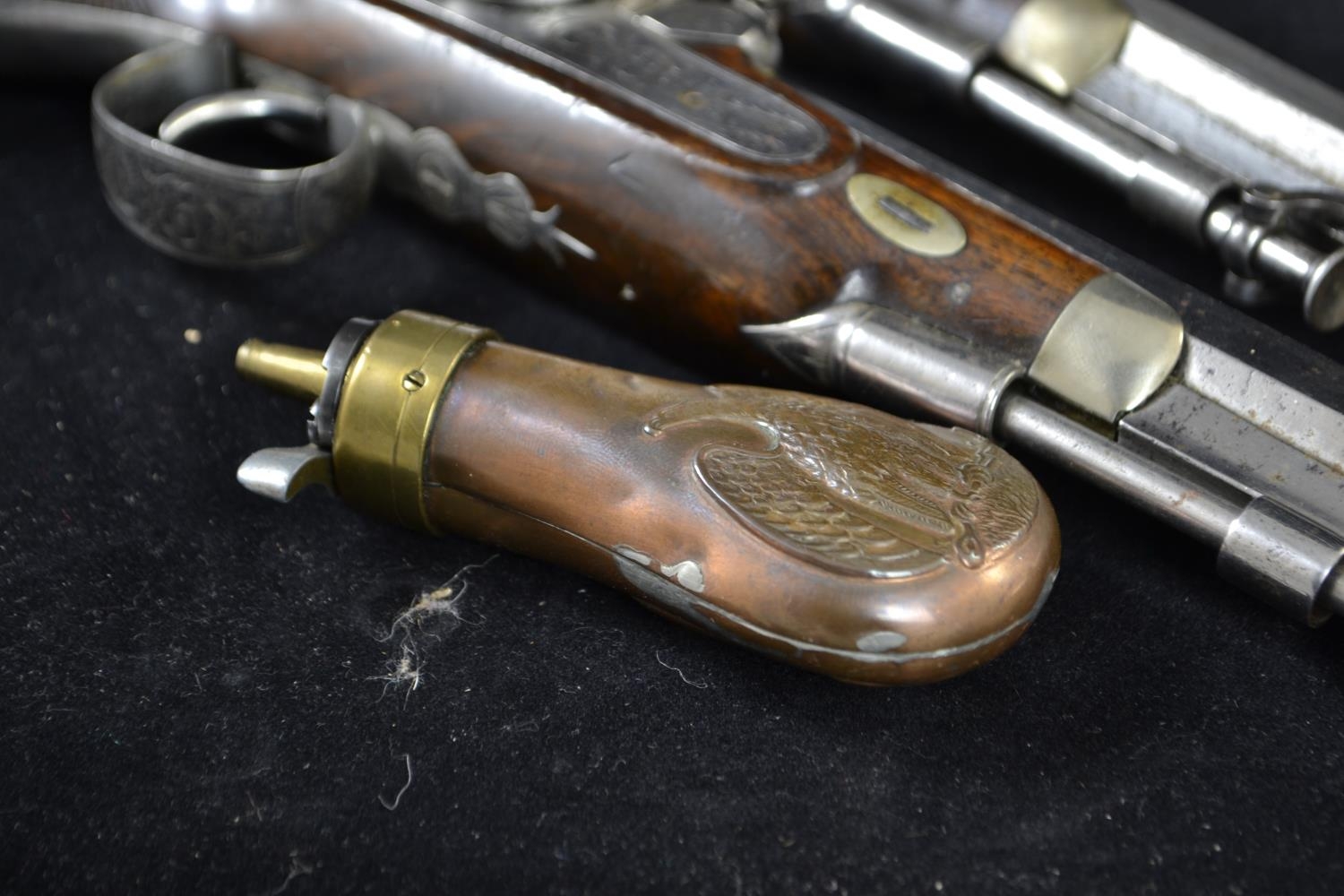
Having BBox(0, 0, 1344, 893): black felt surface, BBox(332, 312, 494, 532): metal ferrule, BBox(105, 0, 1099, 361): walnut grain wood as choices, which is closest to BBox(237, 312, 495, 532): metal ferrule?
BBox(332, 312, 494, 532): metal ferrule

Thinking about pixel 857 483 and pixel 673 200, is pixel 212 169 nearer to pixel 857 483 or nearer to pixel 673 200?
pixel 673 200

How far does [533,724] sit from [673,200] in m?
0.61

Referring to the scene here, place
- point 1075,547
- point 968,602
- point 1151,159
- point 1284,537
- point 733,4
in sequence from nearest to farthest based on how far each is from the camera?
point 968,602 < point 1284,537 < point 1075,547 < point 1151,159 < point 733,4

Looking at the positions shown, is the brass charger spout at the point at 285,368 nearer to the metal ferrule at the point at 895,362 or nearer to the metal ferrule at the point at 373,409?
the metal ferrule at the point at 373,409

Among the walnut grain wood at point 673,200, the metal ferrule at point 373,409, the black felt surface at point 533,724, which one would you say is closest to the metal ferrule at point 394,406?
the metal ferrule at point 373,409

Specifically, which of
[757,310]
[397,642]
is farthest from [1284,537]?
[397,642]

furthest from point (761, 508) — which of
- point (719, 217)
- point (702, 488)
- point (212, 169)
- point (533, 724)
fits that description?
point (212, 169)

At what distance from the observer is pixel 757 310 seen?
1.59 metres

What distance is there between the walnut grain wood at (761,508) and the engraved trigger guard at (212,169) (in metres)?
0.43

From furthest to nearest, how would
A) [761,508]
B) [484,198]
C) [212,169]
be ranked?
[484,198], [212,169], [761,508]

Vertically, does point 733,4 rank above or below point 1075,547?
above

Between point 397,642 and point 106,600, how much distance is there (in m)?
0.29

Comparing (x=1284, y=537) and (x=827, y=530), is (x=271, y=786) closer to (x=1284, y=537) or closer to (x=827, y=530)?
(x=827, y=530)

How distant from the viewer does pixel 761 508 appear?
1230 millimetres
